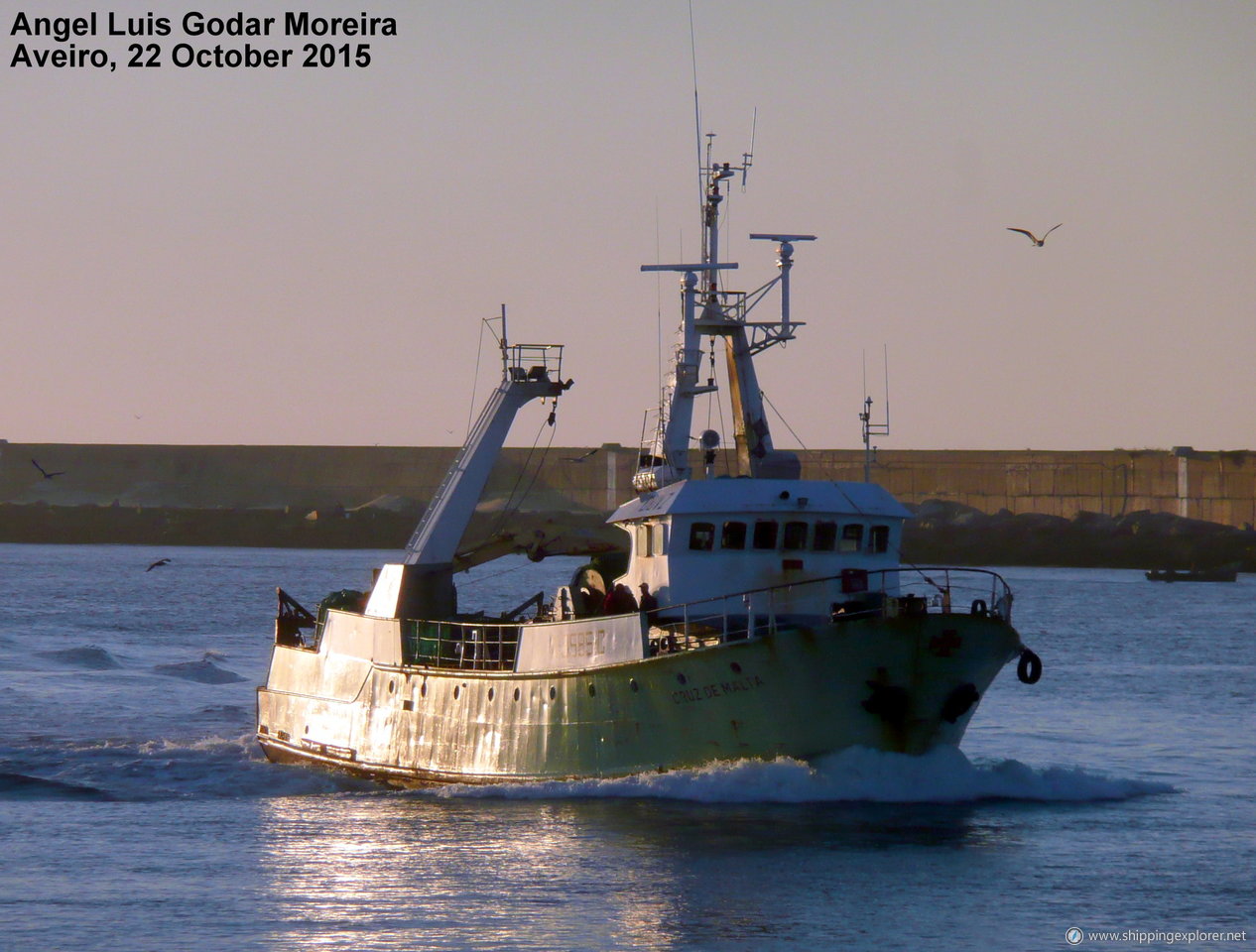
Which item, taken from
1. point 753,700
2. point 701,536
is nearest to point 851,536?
point 701,536

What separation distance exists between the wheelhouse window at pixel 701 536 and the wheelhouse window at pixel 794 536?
110 cm

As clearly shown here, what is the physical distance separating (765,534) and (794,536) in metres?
0.45

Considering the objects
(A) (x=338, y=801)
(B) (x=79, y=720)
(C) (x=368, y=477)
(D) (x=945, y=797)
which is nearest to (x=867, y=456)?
(D) (x=945, y=797)

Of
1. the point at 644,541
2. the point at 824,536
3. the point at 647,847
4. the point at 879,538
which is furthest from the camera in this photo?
the point at 644,541

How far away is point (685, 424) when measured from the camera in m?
30.0

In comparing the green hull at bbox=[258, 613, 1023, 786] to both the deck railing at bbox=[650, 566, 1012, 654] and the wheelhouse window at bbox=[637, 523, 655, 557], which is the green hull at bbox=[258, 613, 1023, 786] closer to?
the deck railing at bbox=[650, 566, 1012, 654]

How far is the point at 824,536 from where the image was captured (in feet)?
85.8

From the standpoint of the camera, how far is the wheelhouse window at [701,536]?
85.3ft

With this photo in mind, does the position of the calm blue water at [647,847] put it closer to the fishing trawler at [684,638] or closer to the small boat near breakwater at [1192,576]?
the fishing trawler at [684,638]

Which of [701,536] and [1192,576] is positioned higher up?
[701,536]

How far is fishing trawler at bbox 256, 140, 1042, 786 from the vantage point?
78.3 ft

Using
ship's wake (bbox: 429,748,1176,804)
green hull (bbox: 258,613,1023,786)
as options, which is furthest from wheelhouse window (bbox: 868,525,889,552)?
ship's wake (bbox: 429,748,1176,804)

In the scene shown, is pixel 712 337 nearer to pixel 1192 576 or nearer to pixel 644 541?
pixel 644 541

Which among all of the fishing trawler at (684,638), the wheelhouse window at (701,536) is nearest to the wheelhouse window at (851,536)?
the fishing trawler at (684,638)
